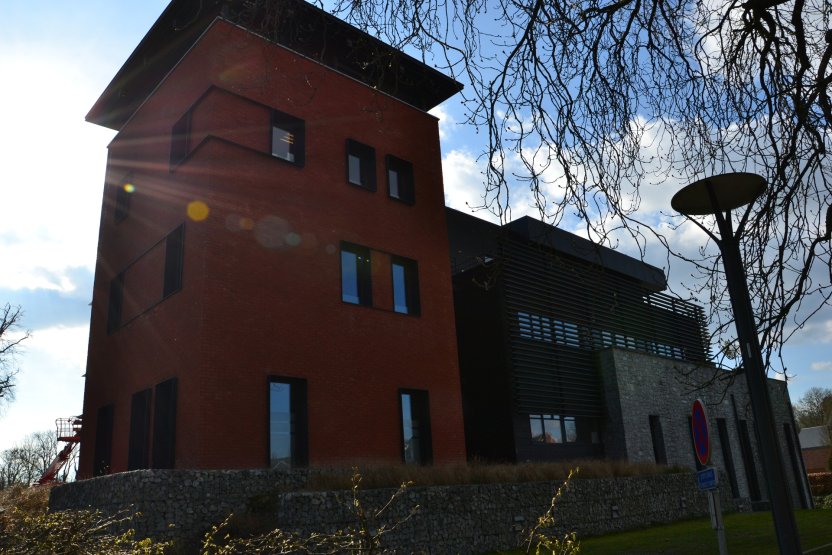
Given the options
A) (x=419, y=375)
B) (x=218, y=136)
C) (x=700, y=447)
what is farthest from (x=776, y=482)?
(x=218, y=136)

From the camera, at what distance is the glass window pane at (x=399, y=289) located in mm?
17000

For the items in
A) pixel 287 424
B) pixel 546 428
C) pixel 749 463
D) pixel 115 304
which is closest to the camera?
pixel 287 424

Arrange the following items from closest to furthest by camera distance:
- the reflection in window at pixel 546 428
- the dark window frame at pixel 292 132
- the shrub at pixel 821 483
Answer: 1. the dark window frame at pixel 292 132
2. the reflection in window at pixel 546 428
3. the shrub at pixel 821 483

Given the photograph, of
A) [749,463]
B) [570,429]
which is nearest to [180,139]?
[570,429]

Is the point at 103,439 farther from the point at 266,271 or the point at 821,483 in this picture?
the point at 821,483

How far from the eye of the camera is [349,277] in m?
16.0

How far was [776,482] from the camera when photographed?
6094 mm

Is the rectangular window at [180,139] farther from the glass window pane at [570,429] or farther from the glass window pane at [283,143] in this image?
the glass window pane at [570,429]

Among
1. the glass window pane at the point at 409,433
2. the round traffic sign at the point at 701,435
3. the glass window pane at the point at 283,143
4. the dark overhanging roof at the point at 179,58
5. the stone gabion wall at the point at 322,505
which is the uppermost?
the dark overhanging roof at the point at 179,58

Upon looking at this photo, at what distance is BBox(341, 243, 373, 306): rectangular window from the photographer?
15914 mm

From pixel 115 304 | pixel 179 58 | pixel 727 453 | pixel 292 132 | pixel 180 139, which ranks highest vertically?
pixel 179 58

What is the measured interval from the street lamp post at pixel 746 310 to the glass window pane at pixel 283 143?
1101 cm

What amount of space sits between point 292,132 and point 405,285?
15.9ft

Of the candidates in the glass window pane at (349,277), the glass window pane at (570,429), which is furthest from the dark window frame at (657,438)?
the glass window pane at (349,277)
